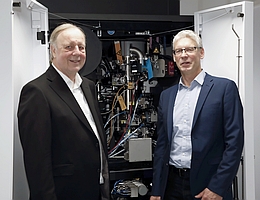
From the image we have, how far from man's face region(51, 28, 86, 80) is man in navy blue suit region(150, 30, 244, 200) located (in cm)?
61

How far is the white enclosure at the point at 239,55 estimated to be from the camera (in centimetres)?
194

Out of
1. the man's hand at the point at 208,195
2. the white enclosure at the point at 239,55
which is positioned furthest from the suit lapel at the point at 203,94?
the man's hand at the point at 208,195

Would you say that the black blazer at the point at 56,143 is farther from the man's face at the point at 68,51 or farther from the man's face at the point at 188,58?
the man's face at the point at 188,58

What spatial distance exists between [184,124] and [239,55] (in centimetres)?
58

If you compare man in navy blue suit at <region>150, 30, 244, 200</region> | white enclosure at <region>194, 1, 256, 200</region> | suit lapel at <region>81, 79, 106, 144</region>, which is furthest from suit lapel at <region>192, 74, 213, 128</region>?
suit lapel at <region>81, 79, 106, 144</region>

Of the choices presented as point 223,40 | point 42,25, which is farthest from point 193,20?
→ point 42,25

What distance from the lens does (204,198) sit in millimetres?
1753

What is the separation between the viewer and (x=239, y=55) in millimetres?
1980

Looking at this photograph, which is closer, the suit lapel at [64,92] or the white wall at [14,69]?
the white wall at [14,69]

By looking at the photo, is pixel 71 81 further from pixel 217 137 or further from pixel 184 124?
pixel 217 137

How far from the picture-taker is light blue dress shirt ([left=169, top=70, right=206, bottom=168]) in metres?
1.83
